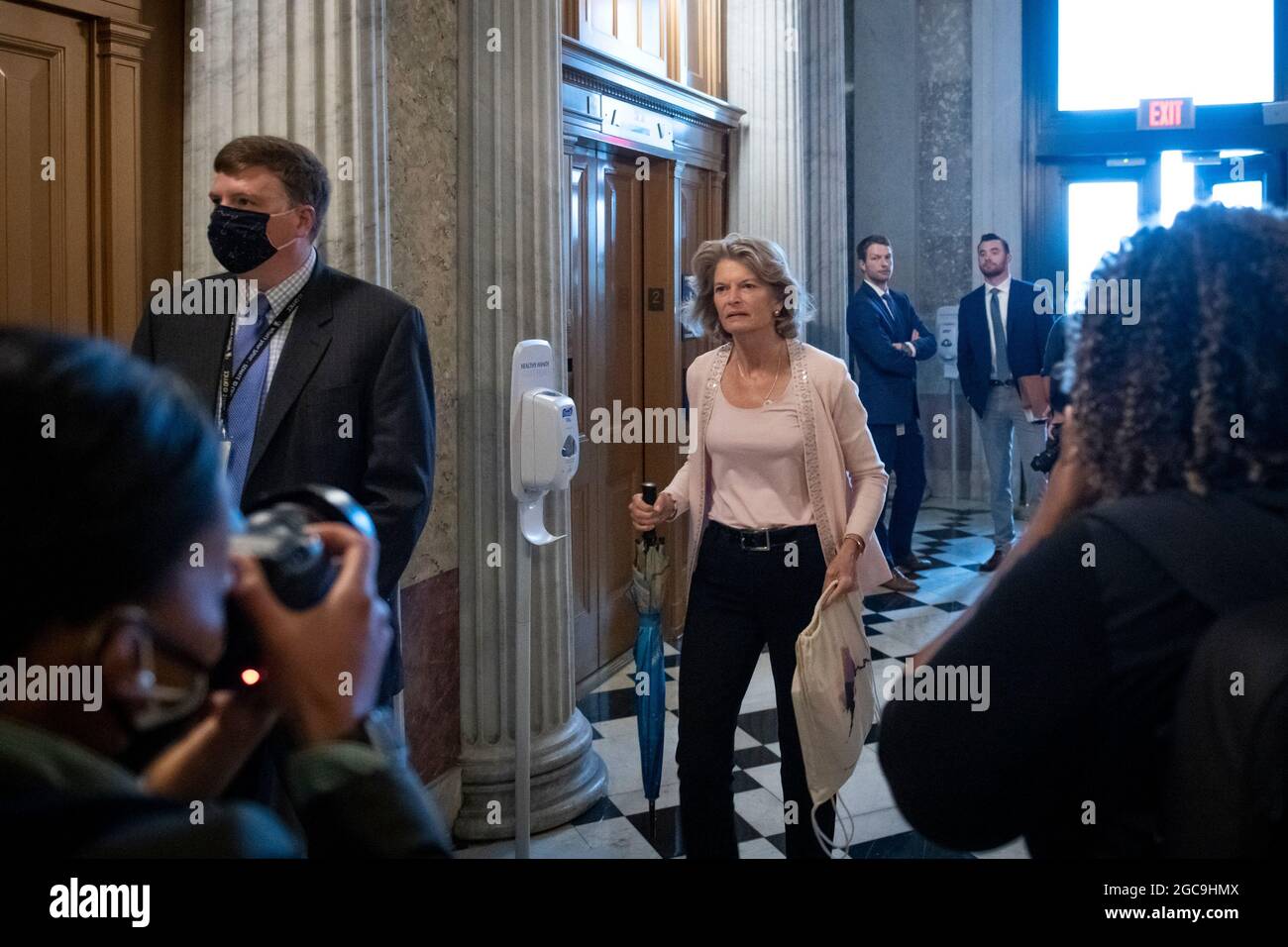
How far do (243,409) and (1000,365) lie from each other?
537 centimetres

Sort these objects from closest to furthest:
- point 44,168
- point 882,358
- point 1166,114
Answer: point 44,168, point 882,358, point 1166,114

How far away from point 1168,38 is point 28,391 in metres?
10.5

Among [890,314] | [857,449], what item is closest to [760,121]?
[890,314]

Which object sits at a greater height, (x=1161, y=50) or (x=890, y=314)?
(x=1161, y=50)

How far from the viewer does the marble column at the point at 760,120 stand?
6.11m

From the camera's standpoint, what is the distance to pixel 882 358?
21.6ft

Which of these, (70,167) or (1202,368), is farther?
(70,167)

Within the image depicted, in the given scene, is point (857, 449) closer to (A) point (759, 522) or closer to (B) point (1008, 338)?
(A) point (759, 522)

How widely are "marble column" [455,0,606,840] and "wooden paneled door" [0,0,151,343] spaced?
1.00 m

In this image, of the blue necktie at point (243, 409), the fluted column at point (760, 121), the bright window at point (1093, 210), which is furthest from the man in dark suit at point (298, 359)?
the bright window at point (1093, 210)

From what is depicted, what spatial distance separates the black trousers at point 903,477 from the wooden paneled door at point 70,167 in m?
4.70

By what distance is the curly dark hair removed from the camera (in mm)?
1058

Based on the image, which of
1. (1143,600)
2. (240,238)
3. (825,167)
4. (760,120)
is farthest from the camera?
(825,167)

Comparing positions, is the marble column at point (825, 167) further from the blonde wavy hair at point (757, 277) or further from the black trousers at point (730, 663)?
the black trousers at point (730, 663)
